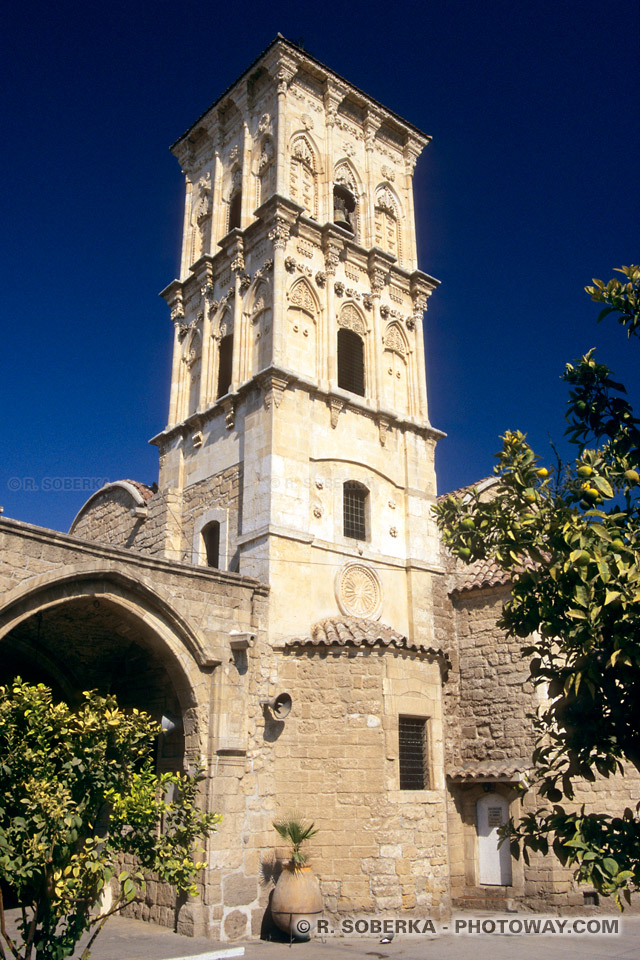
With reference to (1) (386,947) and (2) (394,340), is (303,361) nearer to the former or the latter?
(2) (394,340)

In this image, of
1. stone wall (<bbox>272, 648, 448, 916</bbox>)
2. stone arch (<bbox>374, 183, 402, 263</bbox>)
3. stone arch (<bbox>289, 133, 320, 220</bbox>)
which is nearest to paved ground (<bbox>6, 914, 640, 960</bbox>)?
stone wall (<bbox>272, 648, 448, 916</bbox>)

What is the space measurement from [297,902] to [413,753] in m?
3.25

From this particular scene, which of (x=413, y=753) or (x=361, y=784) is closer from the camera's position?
(x=361, y=784)

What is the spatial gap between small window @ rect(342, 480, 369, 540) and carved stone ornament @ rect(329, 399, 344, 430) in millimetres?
1274

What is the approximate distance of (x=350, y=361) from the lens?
18250 millimetres

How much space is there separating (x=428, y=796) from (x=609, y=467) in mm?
9080

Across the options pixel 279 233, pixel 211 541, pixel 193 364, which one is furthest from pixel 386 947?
pixel 279 233

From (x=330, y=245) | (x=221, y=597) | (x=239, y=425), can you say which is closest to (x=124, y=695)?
(x=221, y=597)

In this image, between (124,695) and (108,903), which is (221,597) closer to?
(124,695)

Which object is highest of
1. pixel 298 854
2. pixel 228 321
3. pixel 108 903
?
pixel 228 321

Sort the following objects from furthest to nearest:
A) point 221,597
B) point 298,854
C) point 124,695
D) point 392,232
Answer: point 392,232
point 124,695
point 221,597
point 298,854

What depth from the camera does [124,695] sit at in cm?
1516

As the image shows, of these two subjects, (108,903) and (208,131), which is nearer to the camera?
(108,903)

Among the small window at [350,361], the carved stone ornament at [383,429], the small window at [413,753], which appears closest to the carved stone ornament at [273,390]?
the small window at [350,361]
